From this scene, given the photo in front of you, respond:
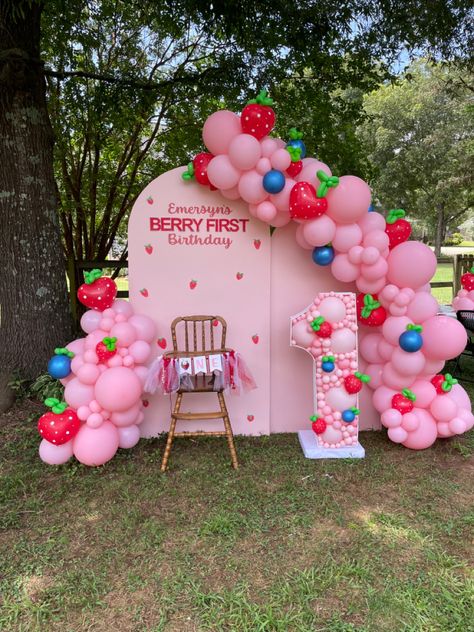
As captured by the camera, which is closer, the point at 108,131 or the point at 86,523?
the point at 86,523

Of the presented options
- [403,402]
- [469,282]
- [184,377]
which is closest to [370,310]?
[403,402]

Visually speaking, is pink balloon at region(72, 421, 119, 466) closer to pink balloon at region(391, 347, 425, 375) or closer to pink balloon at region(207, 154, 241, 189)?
pink balloon at region(207, 154, 241, 189)

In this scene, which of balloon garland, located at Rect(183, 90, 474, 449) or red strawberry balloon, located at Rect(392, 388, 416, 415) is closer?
balloon garland, located at Rect(183, 90, 474, 449)

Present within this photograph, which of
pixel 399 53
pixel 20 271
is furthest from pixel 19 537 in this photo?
pixel 399 53

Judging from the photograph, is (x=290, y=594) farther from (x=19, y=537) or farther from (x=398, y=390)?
(x=398, y=390)

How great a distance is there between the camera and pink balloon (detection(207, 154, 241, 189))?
2975 mm

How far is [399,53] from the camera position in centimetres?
504

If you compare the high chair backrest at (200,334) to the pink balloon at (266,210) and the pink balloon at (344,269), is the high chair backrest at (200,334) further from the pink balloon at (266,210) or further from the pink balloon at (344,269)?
the pink balloon at (344,269)

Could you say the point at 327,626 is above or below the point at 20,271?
below

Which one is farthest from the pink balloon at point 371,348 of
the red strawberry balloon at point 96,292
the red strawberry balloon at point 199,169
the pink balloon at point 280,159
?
the red strawberry balloon at point 96,292

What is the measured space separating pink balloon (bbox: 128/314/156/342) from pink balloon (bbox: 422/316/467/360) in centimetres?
202

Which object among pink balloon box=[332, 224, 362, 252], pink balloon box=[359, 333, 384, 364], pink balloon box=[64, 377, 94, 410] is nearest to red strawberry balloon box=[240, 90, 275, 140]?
pink balloon box=[332, 224, 362, 252]

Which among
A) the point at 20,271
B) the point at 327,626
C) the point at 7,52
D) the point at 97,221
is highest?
the point at 7,52

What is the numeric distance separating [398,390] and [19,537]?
2666 millimetres
